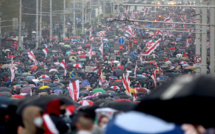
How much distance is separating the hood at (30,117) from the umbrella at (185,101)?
1233 mm

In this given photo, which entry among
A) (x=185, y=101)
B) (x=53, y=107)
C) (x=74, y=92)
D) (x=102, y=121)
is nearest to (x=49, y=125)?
(x=53, y=107)

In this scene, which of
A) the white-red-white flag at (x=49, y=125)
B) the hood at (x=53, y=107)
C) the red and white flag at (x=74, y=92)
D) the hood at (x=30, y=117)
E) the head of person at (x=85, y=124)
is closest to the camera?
the head of person at (x=85, y=124)

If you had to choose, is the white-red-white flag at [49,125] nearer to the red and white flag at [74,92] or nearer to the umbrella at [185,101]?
the umbrella at [185,101]

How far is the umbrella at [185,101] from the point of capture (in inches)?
190

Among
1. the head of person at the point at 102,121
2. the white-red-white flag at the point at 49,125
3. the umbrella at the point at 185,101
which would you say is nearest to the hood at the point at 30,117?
the white-red-white flag at the point at 49,125

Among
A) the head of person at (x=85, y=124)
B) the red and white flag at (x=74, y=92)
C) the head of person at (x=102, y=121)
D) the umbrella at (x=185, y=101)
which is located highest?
the umbrella at (x=185, y=101)

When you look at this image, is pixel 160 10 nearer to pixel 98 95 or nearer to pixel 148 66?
pixel 148 66

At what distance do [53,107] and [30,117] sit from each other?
0.77 m

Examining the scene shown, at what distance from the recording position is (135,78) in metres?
27.2

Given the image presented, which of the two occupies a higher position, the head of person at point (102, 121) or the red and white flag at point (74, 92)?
the head of person at point (102, 121)

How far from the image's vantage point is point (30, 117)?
583cm

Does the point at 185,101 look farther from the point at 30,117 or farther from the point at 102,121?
the point at 30,117

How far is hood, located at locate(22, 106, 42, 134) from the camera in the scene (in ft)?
19.1

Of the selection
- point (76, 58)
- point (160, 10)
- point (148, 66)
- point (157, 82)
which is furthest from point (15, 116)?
point (160, 10)
